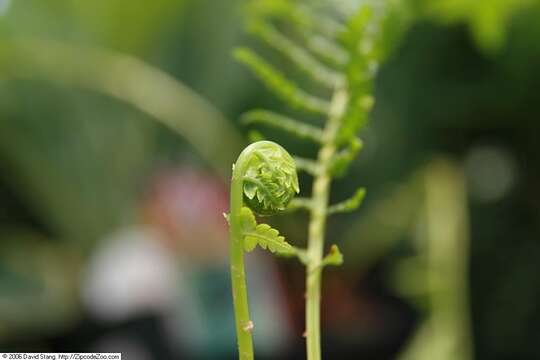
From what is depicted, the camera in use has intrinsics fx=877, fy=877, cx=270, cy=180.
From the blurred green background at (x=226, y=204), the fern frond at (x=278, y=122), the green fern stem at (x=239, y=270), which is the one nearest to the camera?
the green fern stem at (x=239, y=270)

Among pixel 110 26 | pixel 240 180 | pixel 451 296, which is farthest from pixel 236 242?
pixel 110 26

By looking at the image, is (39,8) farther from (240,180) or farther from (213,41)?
(240,180)

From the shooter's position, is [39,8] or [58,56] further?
[39,8]

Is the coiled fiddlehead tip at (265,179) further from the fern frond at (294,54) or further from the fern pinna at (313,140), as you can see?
the fern frond at (294,54)

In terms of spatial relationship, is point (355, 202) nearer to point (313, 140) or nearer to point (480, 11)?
point (313, 140)

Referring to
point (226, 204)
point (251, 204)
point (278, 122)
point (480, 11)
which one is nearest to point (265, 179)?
point (251, 204)

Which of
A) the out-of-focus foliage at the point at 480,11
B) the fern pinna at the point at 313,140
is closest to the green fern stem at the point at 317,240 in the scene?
the fern pinna at the point at 313,140

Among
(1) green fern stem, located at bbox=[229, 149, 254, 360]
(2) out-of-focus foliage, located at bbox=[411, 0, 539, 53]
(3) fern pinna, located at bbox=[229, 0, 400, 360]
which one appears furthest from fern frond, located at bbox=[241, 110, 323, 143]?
(2) out-of-focus foliage, located at bbox=[411, 0, 539, 53]
